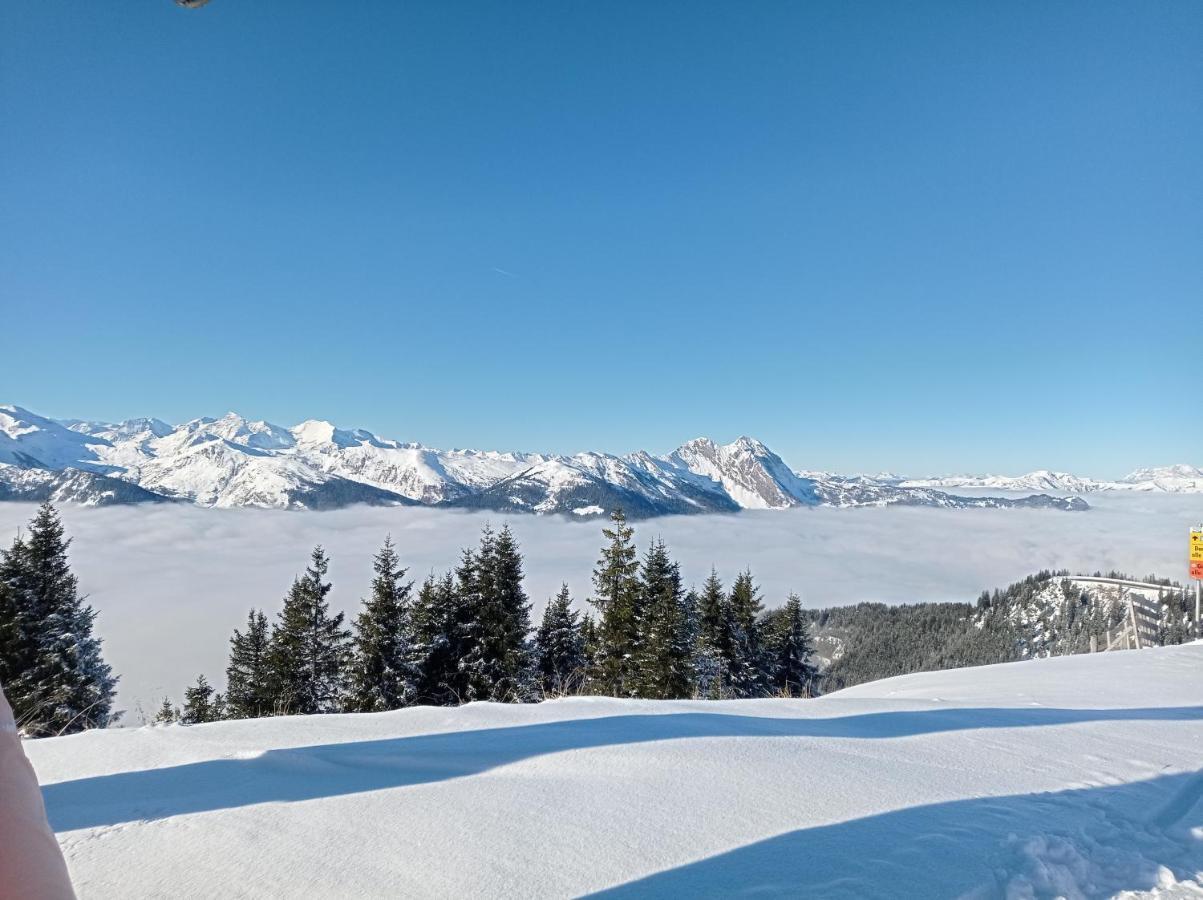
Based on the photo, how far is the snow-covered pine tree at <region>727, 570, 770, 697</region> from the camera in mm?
28828

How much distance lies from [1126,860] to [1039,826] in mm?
314

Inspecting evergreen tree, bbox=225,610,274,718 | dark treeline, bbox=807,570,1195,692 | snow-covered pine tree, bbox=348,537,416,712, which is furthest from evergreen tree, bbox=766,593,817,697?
Result: dark treeline, bbox=807,570,1195,692

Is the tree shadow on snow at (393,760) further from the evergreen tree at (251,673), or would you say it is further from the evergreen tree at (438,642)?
the evergreen tree at (251,673)

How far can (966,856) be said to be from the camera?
2408mm

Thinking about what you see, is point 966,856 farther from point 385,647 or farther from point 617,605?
point 385,647

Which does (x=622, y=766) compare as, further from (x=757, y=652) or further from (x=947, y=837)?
(x=757, y=652)

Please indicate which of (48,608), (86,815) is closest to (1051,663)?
(86,815)

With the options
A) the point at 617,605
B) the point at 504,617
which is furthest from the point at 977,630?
the point at 504,617

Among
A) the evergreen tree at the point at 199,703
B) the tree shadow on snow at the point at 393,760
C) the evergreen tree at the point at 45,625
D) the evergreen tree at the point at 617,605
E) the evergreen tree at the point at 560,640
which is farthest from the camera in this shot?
the evergreen tree at the point at 560,640

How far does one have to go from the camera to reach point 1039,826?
2.75 meters

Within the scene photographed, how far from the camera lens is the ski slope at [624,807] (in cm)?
222

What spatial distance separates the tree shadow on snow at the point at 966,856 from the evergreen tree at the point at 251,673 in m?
26.8

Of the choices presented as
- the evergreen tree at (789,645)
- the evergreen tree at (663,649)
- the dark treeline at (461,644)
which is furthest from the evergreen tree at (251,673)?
the evergreen tree at (789,645)

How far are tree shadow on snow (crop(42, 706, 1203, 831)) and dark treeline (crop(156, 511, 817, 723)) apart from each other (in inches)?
677
